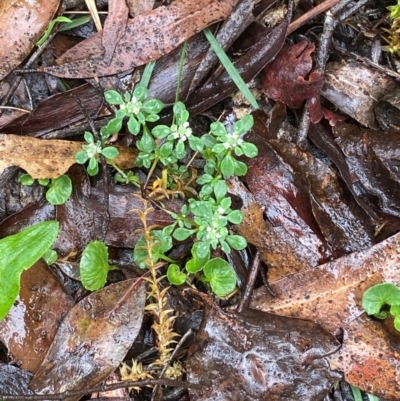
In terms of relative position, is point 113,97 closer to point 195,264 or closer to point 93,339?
point 195,264

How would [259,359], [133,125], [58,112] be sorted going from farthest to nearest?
[58,112] → [259,359] → [133,125]

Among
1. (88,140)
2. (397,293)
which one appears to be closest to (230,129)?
(88,140)

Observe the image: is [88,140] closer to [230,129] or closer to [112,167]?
[112,167]

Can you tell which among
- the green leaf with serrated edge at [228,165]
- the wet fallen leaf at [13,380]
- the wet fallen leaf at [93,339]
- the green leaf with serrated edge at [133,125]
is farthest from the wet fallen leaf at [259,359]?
the green leaf with serrated edge at [133,125]

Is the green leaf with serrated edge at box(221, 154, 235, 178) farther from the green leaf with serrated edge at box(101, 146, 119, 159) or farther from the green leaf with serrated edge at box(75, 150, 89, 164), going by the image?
the green leaf with serrated edge at box(75, 150, 89, 164)

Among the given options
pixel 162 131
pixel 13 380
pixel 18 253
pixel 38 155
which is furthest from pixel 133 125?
pixel 13 380

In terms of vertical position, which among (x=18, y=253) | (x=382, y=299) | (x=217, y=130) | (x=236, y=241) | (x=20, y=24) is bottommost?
(x=382, y=299)
